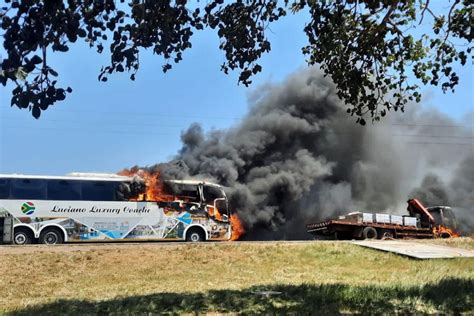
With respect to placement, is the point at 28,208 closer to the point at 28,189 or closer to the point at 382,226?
the point at 28,189

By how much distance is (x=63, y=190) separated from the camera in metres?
22.0

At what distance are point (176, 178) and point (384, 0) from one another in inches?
775

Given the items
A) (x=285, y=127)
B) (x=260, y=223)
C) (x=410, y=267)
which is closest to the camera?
(x=410, y=267)

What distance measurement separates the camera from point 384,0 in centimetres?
748

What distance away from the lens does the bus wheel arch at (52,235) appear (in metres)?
21.3

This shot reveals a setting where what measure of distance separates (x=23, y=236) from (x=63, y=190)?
2380 mm

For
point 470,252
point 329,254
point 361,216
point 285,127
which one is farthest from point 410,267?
point 285,127

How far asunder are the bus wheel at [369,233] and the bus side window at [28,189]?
15733 mm

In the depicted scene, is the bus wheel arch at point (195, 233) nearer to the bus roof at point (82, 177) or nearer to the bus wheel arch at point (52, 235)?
the bus roof at point (82, 177)

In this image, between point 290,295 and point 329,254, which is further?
point 329,254

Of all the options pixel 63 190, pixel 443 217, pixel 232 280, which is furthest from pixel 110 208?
pixel 443 217

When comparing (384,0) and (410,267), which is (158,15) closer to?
(384,0)

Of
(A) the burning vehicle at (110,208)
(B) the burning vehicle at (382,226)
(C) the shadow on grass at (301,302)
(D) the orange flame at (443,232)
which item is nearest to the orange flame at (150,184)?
(A) the burning vehicle at (110,208)

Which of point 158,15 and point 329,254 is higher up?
point 158,15
